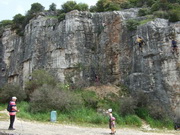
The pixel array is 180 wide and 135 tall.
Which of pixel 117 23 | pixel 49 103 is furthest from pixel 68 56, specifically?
pixel 49 103

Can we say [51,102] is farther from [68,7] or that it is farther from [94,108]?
[68,7]

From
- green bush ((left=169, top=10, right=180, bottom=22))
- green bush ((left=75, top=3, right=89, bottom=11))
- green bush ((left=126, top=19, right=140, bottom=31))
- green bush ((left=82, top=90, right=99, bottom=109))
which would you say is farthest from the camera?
green bush ((left=75, top=3, right=89, bottom=11))

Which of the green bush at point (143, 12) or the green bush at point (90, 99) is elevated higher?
the green bush at point (143, 12)

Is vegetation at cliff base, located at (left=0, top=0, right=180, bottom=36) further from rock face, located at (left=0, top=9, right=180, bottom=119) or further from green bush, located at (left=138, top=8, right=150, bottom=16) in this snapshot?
rock face, located at (left=0, top=9, right=180, bottom=119)

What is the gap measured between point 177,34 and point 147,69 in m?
3.80

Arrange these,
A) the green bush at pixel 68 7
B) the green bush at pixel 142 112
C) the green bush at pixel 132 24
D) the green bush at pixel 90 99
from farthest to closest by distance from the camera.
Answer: the green bush at pixel 68 7 < the green bush at pixel 132 24 < the green bush at pixel 90 99 < the green bush at pixel 142 112

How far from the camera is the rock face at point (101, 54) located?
18.6 metres

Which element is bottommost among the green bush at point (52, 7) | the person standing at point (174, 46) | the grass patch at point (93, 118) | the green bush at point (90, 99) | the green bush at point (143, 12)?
the grass patch at point (93, 118)

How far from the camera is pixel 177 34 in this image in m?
18.3

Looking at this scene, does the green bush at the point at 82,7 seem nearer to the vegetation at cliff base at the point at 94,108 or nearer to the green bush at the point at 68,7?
the green bush at the point at 68,7

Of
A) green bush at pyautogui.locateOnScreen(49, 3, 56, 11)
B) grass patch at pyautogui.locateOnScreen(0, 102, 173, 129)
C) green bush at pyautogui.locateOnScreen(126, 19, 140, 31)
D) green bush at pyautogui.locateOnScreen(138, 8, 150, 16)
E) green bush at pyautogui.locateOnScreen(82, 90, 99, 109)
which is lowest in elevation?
grass patch at pyautogui.locateOnScreen(0, 102, 173, 129)

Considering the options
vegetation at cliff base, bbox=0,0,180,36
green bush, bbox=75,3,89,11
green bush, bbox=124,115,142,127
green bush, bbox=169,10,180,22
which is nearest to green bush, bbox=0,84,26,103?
vegetation at cliff base, bbox=0,0,180,36

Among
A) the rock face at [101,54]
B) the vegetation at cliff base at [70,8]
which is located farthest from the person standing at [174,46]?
the vegetation at cliff base at [70,8]

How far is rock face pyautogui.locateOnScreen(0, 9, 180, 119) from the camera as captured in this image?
18562 millimetres
